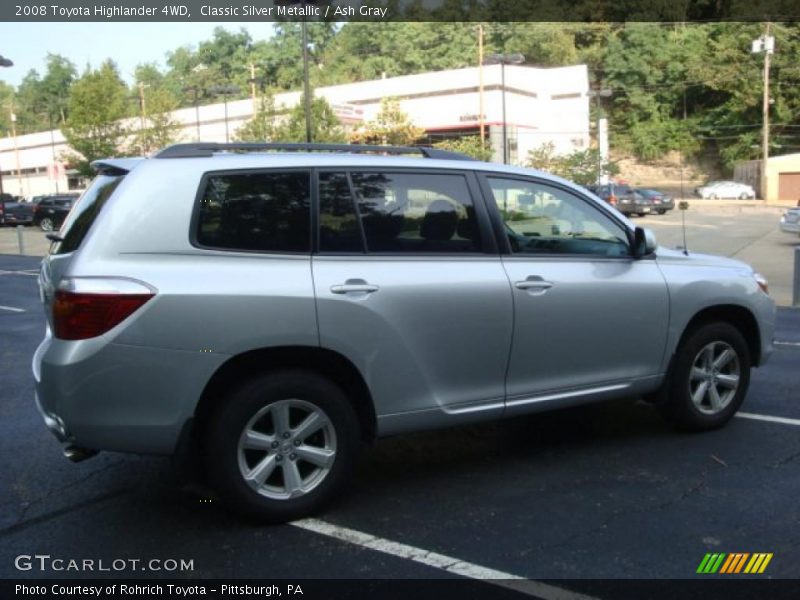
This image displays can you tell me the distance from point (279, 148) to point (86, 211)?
1059mm

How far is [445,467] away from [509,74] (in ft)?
173

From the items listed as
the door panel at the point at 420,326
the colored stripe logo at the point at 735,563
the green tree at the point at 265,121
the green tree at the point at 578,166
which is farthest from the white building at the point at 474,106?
the colored stripe logo at the point at 735,563

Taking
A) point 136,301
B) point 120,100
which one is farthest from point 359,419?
point 120,100

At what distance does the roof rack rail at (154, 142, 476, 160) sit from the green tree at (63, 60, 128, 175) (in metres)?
44.5

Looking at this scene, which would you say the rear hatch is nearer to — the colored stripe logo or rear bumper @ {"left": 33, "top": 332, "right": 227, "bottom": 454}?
rear bumper @ {"left": 33, "top": 332, "right": 227, "bottom": 454}

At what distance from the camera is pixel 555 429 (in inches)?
212

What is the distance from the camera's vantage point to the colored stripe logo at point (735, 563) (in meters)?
3.35

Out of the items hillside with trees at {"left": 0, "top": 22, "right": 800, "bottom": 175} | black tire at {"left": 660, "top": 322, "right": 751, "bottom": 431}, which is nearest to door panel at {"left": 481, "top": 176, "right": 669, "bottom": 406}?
black tire at {"left": 660, "top": 322, "right": 751, "bottom": 431}

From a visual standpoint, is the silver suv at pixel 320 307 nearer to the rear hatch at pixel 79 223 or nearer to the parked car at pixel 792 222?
the rear hatch at pixel 79 223

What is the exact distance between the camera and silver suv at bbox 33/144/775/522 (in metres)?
3.51

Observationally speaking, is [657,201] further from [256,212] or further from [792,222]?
[256,212]

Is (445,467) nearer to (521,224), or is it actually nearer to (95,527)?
(521,224)

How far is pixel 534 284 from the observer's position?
14.3ft

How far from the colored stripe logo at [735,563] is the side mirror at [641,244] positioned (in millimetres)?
1937
